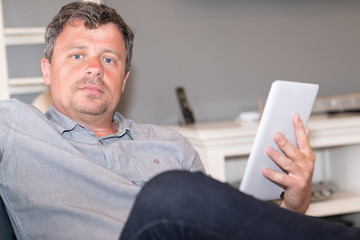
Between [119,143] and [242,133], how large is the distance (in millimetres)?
687

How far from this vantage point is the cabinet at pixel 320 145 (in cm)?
183

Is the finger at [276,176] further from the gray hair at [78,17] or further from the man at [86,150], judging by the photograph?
the gray hair at [78,17]

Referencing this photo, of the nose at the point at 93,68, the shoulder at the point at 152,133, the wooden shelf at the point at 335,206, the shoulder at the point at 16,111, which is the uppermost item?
the nose at the point at 93,68

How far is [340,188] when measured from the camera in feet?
7.50

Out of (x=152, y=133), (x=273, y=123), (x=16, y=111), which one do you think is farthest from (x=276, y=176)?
(x=16, y=111)

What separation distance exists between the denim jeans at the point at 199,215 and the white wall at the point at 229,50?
1527 mm

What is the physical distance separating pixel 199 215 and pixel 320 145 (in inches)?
54.4

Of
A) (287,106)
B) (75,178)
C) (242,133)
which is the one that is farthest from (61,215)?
(242,133)

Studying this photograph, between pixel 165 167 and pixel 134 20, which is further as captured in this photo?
pixel 134 20

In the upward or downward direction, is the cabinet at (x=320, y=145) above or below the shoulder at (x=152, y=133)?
below

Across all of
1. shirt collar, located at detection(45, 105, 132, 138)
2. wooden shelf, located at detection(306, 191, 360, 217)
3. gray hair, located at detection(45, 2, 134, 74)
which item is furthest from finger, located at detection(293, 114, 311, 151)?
wooden shelf, located at detection(306, 191, 360, 217)

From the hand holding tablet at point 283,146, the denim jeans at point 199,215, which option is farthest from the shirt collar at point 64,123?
the denim jeans at point 199,215

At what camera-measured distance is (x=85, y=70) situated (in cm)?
133

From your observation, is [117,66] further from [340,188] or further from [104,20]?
[340,188]
